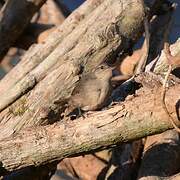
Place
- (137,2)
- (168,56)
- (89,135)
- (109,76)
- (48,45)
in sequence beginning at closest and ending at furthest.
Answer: (168,56)
(89,135)
(109,76)
(137,2)
(48,45)

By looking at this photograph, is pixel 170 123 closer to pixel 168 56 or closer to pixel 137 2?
pixel 168 56

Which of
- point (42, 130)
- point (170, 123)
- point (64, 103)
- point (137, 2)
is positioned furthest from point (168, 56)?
point (137, 2)

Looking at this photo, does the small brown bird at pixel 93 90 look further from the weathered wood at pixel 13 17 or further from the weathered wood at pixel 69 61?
the weathered wood at pixel 13 17

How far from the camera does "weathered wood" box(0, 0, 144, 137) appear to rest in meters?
2.17

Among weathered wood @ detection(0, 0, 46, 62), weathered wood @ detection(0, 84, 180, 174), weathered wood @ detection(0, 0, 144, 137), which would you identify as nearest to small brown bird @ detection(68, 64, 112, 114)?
weathered wood @ detection(0, 0, 144, 137)

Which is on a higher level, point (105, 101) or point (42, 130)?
point (42, 130)

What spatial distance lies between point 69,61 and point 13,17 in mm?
956

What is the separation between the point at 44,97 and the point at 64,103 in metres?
0.09

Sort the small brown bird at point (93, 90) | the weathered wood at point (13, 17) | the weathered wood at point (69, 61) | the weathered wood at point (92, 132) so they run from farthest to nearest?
the weathered wood at point (13, 17) < the weathered wood at point (69, 61) < the small brown bird at point (93, 90) < the weathered wood at point (92, 132)

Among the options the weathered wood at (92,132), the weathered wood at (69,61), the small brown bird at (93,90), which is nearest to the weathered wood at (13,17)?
the weathered wood at (69,61)

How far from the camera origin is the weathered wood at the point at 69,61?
2172 millimetres

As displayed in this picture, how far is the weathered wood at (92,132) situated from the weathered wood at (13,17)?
130 cm

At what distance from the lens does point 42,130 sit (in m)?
1.82

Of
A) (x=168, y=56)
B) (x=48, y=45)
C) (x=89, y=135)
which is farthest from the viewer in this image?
(x=48, y=45)
